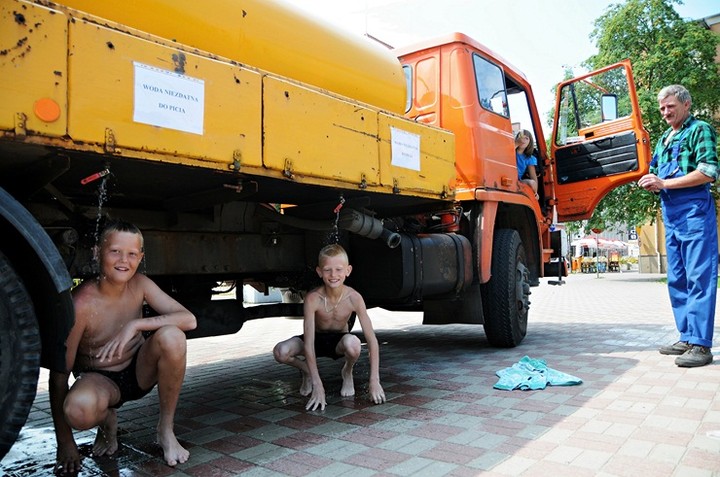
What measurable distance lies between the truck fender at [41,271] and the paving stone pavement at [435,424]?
0.80 metres

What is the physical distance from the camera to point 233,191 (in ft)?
8.48

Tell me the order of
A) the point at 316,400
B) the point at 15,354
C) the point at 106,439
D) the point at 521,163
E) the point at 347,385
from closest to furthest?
the point at 15,354
the point at 106,439
the point at 316,400
the point at 347,385
the point at 521,163

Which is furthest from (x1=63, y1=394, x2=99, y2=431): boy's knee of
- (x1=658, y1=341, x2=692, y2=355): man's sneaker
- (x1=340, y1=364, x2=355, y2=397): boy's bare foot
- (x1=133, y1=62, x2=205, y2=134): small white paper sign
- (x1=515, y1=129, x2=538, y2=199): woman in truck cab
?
(x1=515, y1=129, x2=538, y2=199): woman in truck cab

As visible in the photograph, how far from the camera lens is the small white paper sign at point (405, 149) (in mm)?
3238

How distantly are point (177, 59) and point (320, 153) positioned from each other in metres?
0.84

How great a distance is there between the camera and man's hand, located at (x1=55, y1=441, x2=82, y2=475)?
2.25 meters

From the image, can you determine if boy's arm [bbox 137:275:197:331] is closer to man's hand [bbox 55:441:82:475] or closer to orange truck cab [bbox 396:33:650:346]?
man's hand [bbox 55:441:82:475]

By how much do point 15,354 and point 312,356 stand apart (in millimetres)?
1811

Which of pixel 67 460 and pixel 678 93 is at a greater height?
pixel 678 93

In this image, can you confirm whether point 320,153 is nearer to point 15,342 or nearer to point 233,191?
point 233,191

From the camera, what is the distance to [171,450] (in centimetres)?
239

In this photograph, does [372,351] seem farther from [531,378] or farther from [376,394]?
[531,378]

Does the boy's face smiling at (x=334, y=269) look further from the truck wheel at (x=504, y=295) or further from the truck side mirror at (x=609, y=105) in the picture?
the truck side mirror at (x=609, y=105)

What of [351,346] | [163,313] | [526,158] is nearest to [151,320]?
[163,313]
